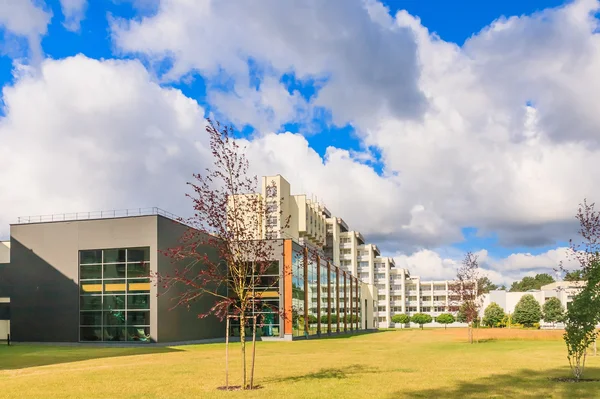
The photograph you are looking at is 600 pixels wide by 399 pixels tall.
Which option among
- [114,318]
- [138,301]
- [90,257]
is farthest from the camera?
[90,257]

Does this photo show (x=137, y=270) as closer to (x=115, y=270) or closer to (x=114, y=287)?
(x=115, y=270)

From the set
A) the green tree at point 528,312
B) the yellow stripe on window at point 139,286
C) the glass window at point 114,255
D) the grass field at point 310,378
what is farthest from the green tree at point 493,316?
the grass field at point 310,378

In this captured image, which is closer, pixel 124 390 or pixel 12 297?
pixel 124 390

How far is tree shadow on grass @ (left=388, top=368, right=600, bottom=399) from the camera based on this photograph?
18734 millimetres

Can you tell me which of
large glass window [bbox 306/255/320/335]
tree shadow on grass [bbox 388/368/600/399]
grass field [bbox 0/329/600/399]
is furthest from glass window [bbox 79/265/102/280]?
tree shadow on grass [bbox 388/368/600/399]

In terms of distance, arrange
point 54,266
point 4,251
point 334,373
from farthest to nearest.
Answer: point 4,251 < point 54,266 < point 334,373

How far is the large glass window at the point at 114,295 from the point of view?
177 ft

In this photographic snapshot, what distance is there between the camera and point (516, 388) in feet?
67.6

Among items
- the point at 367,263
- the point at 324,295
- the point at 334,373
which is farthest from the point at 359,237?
the point at 334,373

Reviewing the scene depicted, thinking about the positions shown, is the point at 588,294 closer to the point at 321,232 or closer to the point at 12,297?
the point at 12,297

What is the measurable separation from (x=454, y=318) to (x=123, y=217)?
117 m

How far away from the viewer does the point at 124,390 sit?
20.3 m

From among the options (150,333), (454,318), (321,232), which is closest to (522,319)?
(454,318)

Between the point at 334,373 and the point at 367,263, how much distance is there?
13462 centimetres
